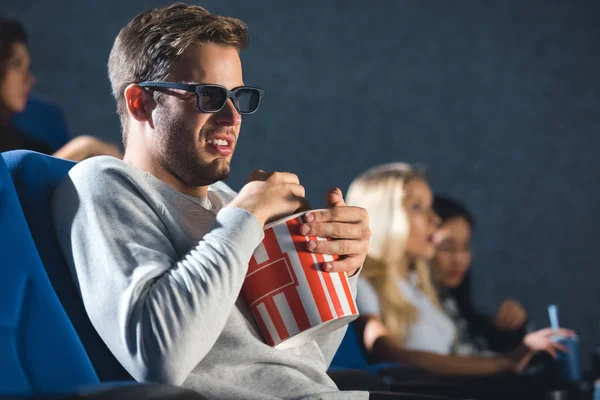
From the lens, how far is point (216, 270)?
0.87 m

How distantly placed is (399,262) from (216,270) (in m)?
1.68

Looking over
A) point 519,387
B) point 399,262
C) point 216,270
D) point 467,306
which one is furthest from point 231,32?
point 467,306

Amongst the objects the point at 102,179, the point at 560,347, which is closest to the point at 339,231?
the point at 102,179

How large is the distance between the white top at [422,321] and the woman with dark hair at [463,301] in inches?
3.2

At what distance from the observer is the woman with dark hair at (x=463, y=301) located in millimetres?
2693

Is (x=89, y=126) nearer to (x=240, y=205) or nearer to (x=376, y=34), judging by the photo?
(x=376, y=34)

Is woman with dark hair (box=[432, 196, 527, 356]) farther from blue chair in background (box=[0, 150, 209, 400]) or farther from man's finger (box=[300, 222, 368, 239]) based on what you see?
blue chair in background (box=[0, 150, 209, 400])

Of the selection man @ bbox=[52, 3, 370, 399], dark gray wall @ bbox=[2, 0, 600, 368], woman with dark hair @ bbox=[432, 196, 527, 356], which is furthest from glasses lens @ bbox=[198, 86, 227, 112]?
dark gray wall @ bbox=[2, 0, 600, 368]

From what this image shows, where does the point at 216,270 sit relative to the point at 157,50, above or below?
below

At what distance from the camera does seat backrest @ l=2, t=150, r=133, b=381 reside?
38.2 inches

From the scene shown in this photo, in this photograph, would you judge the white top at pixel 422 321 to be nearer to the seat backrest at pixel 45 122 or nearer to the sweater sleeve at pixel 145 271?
the seat backrest at pixel 45 122

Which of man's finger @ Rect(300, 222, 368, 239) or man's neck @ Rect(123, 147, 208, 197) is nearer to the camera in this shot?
man's finger @ Rect(300, 222, 368, 239)

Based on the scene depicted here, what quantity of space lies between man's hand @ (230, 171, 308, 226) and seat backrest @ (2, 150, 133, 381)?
0.25 m

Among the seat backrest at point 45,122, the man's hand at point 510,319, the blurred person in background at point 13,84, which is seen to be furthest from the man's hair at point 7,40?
the man's hand at point 510,319
